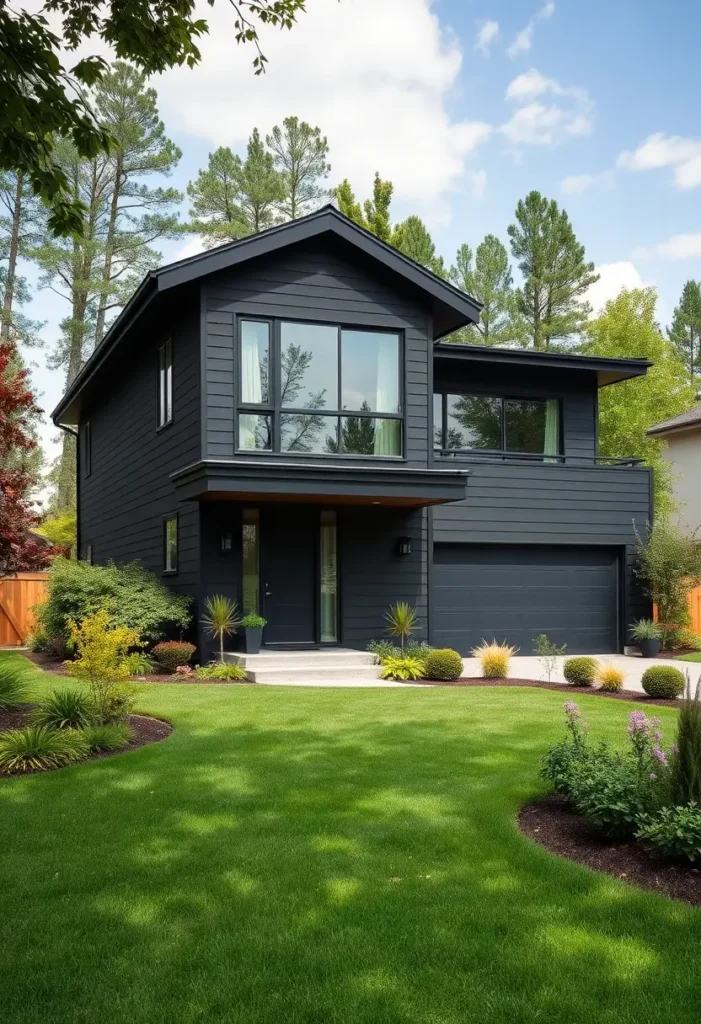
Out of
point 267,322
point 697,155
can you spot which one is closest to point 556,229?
point 697,155

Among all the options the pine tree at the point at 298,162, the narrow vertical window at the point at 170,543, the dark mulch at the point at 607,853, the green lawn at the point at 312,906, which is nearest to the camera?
the green lawn at the point at 312,906

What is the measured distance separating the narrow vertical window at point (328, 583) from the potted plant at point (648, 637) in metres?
6.16

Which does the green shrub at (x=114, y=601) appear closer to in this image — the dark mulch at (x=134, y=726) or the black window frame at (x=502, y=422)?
the dark mulch at (x=134, y=726)

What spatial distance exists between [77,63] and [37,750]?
16.9 ft

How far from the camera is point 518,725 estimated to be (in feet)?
28.2

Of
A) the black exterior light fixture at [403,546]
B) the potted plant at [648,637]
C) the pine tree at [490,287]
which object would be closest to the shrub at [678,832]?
the black exterior light fixture at [403,546]

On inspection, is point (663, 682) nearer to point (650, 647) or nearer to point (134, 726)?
point (134, 726)

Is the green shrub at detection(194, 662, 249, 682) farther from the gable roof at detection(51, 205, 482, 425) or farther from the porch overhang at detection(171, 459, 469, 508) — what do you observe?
the gable roof at detection(51, 205, 482, 425)

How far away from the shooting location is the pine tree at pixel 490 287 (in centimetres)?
3416

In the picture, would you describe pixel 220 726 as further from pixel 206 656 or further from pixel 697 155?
pixel 697 155

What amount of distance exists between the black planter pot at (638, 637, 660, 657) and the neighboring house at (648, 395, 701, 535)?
34.2ft

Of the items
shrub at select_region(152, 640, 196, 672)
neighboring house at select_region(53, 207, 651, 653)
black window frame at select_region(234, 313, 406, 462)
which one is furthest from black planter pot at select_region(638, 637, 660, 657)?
shrub at select_region(152, 640, 196, 672)

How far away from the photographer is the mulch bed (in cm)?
1066

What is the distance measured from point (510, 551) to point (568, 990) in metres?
14.0
